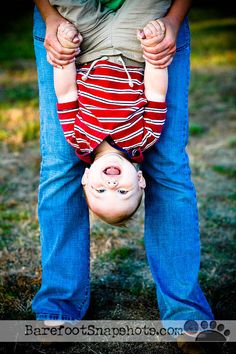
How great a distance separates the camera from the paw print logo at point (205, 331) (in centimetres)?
227

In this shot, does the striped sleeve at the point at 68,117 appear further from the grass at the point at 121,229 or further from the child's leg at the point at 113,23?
the grass at the point at 121,229

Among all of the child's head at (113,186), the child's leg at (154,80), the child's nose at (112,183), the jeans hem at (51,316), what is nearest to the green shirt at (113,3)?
the child's leg at (154,80)

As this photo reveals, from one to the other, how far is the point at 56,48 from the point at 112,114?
0.32m

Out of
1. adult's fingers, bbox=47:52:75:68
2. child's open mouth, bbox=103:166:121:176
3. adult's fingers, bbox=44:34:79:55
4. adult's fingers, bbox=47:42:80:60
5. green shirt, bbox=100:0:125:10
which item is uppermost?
green shirt, bbox=100:0:125:10

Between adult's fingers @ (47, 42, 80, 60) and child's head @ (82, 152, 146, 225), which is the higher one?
adult's fingers @ (47, 42, 80, 60)

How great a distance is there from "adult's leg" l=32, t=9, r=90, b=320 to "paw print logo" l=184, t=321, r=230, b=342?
50cm

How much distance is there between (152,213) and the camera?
237cm

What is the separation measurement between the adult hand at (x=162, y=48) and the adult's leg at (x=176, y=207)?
128 mm

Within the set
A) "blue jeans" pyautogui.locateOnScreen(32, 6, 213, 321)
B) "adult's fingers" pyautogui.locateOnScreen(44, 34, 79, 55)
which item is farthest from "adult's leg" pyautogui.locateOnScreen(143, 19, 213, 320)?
"adult's fingers" pyautogui.locateOnScreen(44, 34, 79, 55)

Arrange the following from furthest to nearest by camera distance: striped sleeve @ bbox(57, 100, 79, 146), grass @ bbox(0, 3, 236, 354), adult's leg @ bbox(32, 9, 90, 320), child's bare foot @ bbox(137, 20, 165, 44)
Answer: grass @ bbox(0, 3, 236, 354)
adult's leg @ bbox(32, 9, 90, 320)
striped sleeve @ bbox(57, 100, 79, 146)
child's bare foot @ bbox(137, 20, 165, 44)

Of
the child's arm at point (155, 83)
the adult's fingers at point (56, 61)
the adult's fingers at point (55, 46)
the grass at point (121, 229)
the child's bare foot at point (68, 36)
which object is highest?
the child's bare foot at point (68, 36)

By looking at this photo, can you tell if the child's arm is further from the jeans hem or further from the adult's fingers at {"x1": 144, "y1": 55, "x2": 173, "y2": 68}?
the jeans hem

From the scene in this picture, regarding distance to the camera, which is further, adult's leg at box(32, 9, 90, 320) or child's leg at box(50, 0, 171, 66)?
adult's leg at box(32, 9, 90, 320)

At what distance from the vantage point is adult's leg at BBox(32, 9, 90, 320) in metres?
2.26
